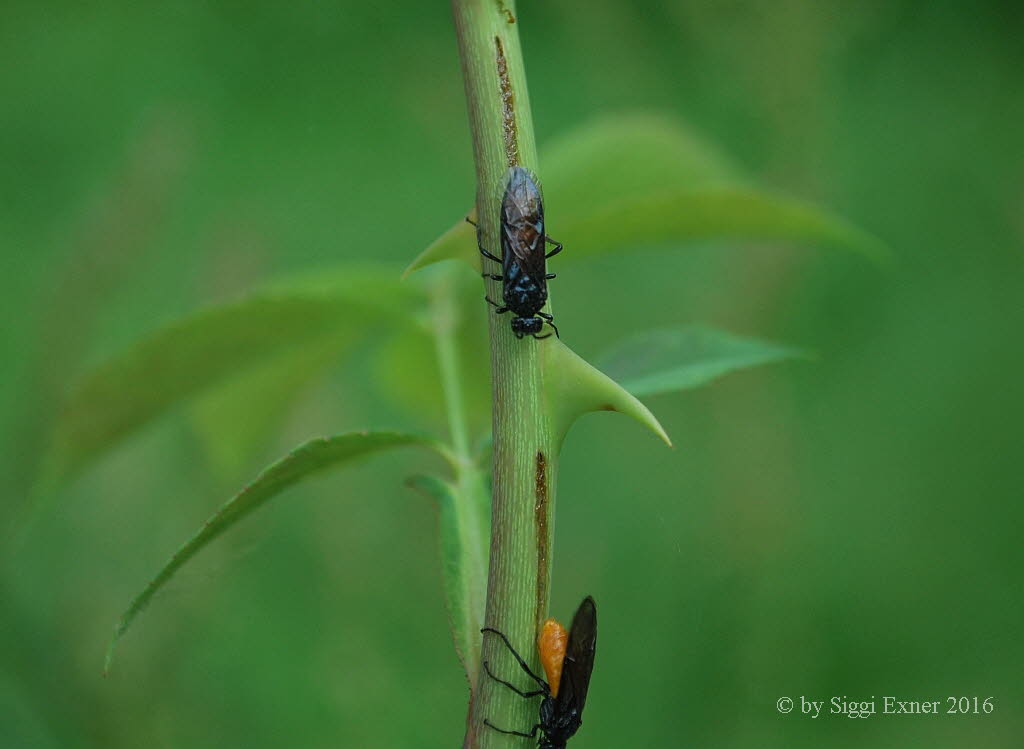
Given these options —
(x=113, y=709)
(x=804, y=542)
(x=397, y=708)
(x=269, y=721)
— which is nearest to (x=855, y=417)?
(x=804, y=542)

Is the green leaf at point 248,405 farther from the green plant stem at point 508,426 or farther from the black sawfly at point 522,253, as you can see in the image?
the green plant stem at point 508,426

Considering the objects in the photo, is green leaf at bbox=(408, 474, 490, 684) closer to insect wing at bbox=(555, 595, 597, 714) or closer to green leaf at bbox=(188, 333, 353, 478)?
insect wing at bbox=(555, 595, 597, 714)

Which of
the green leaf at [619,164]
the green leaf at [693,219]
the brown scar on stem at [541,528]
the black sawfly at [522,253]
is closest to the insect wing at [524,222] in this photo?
the black sawfly at [522,253]

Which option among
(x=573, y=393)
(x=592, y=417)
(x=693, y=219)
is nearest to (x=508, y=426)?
(x=573, y=393)

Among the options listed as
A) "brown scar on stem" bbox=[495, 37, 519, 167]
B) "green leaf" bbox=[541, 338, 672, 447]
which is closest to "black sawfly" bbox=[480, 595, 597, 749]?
"green leaf" bbox=[541, 338, 672, 447]

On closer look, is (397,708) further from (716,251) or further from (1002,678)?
(716,251)

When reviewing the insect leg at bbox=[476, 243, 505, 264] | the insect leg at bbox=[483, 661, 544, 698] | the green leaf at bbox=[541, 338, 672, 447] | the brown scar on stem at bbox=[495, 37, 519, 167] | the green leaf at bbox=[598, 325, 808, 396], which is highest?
the green leaf at bbox=[598, 325, 808, 396]
